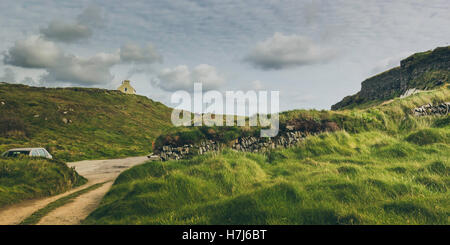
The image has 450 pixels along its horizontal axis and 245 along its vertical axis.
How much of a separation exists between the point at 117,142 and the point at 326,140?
33.2 m

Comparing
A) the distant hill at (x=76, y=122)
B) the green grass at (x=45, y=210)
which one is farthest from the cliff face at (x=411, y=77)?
the green grass at (x=45, y=210)

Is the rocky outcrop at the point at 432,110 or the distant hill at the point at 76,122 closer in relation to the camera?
the rocky outcrop at the point at 432,110

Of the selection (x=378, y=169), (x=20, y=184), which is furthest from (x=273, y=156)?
(x=20, y=184)

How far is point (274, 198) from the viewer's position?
6223 millimetres

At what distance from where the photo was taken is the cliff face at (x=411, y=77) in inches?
1754

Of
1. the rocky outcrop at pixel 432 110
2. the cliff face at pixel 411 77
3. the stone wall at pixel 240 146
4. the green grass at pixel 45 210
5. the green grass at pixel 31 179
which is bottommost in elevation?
the green grass at pixel 45 210

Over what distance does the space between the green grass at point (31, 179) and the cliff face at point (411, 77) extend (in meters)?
50.0

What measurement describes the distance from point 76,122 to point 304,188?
140 ft

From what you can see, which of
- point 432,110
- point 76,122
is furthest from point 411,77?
point 76,122

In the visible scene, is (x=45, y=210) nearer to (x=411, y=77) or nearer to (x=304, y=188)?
(x=304, y=188)

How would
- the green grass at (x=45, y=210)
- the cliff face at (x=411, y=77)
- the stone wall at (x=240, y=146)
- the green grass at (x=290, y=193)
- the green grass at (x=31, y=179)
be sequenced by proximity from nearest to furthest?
the green grass at (x=290, y=193) → the green grass at (x=45, y=210) → the green grass at (x=31, y=179) → the stone wall at (x=240, y=146) → the cliff face at (x=411, y=77)

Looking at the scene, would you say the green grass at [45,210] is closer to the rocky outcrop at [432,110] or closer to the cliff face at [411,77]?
the rocky outcrop at [432,110]

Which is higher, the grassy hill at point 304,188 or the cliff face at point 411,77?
the cliff face at point 411,77
